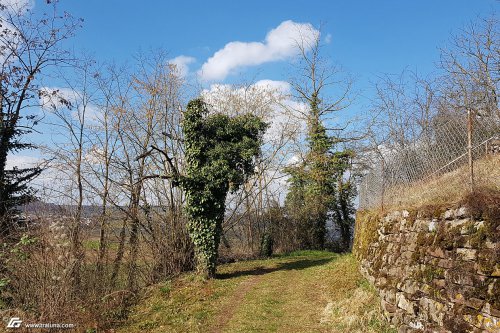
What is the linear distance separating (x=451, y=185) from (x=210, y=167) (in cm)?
809

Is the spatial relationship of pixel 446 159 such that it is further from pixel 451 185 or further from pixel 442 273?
pixel 442 273

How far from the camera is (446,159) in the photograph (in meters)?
7.22

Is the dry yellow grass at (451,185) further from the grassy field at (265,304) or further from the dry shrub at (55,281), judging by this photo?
the dry shrub at (55,281)

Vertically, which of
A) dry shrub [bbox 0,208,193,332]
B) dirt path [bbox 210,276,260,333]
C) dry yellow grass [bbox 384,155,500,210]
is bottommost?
dirt path [bbox 210,276,260,333]

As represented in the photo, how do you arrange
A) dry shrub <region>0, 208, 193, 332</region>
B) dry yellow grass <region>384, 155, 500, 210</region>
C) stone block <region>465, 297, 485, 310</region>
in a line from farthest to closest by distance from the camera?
1. dry shrub <region>0, 208, 193, 332</region>
2. dry yellow grass <region>384, 155, 500, 210</region>
3. stone block <region>465, 297, 485, 310</region>

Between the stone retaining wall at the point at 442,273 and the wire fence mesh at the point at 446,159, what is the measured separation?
2.42 feet

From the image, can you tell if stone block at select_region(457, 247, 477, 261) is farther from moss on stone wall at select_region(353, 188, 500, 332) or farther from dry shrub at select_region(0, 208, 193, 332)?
dry shrub at select_region(0, 208, 193, 332)

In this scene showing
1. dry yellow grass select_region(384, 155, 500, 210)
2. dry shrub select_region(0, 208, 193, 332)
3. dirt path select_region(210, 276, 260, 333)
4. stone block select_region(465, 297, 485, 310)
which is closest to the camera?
stone block select_region(465, 297, 485, 310)

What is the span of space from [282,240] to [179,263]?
11.9 metres

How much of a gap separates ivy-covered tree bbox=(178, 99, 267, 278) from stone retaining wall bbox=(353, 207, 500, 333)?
6.47 meters

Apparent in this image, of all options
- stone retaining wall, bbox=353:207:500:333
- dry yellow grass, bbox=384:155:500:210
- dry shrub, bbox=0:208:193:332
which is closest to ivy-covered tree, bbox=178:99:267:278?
dry shrub, bbox=0:208:193:332

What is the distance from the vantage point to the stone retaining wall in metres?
4.41

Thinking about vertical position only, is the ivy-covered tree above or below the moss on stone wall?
above

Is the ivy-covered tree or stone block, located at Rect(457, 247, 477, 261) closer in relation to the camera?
stone block, located at Rect(457, 247, 477, 261)
